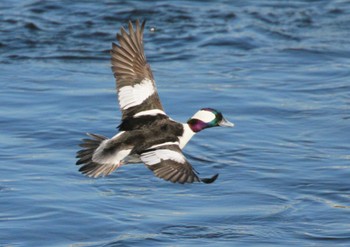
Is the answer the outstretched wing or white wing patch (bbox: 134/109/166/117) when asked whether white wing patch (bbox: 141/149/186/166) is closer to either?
the outstretched wing

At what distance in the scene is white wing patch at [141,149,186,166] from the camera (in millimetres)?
7312

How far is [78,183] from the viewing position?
9.29m

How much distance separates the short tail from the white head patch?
30.4 inches

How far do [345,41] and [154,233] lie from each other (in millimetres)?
7260

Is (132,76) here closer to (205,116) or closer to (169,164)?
(205,116)

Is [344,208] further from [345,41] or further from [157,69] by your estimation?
[345,41]

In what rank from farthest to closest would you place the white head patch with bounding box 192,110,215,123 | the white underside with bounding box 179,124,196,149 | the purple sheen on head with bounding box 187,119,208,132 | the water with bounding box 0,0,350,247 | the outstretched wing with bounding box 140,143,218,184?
the water with bounding box 0,0,350,247 → the white head patch with bounding box 192,110,215,123 → the purple sheen on head with bounding box 187,119,208,132 → the white underside with bounding box 179,124,196,149 → the outstretched wing with bounding box 140,143,218,184

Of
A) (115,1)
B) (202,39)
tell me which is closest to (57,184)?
(202,39)

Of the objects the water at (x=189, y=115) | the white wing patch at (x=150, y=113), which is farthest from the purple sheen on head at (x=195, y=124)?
the water at (x=189, y=115)

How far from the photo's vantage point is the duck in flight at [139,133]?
7.31 metres

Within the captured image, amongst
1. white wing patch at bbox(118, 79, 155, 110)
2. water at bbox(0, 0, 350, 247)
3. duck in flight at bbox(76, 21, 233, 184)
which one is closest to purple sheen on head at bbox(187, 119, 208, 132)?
duck in flight at bbox(76, 21, 233, 184)

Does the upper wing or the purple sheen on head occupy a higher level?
the upper wing

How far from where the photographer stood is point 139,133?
7734 mm

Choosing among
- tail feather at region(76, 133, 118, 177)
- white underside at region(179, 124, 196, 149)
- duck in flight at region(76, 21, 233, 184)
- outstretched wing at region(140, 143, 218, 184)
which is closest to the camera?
outstretched wing at region(140, 143, 218, 184)
